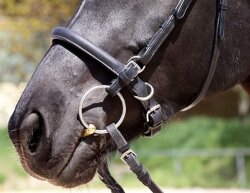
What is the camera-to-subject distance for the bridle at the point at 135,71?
8.54ft

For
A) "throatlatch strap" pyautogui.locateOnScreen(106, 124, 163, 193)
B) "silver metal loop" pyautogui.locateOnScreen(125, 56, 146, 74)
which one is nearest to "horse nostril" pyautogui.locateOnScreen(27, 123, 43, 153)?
"throatlatch strap" pyautogui.locateOnScreen(106, 124, 163, 193)

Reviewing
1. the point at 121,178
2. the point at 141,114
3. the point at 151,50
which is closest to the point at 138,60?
the point at 151,50

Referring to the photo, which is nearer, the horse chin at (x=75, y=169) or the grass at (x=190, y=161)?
the horse chin at (x=75, y=169)

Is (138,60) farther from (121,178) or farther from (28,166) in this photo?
(121,178)

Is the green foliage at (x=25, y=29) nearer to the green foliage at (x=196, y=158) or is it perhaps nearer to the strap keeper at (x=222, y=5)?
the green foliage at (x=196, y=158)

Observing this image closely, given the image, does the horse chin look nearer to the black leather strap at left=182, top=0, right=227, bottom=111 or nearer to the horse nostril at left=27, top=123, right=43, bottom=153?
the horse nostril at left=27, top=123, right=43, bottom=153

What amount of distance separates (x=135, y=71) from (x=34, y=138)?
1.65 ft

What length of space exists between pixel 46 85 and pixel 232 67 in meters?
0.86

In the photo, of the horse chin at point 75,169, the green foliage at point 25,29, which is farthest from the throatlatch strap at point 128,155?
the green foliage at point 25,29

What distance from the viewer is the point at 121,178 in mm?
13281

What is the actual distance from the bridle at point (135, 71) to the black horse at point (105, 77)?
3 cm

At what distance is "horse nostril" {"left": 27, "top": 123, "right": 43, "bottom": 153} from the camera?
8.33 ft

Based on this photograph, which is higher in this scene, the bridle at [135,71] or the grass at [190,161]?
the bridle at [135,71]

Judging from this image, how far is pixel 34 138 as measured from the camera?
8.38 feet
